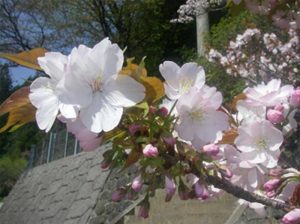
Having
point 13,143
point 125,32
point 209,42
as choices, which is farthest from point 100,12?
point 13,143

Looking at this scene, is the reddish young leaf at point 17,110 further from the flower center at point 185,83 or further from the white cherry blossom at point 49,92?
the flower center at point 185,83

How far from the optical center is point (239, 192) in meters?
1.13

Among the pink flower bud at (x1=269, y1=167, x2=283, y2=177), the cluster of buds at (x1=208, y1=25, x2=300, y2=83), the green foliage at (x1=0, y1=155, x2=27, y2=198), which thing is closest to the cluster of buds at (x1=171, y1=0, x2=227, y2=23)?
the cluster of buds at (x1=208, y1=25, x2=300, y2=83)

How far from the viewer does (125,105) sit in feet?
3.27

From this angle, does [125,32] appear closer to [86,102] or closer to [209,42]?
[209,42]

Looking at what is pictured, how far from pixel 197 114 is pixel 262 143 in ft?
0.52

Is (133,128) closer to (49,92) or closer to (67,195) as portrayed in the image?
(49,92)

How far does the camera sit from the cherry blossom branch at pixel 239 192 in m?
1.12

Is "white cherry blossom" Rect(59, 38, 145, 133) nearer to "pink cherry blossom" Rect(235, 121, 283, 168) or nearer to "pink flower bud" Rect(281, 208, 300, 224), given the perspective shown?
"pink cherry blossom" Rect(235, 121, 283, 168)

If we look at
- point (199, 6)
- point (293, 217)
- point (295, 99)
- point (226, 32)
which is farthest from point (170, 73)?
point (226, 32)

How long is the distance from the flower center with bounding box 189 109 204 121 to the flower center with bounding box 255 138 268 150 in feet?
0.46

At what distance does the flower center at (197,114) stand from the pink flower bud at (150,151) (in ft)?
0.30

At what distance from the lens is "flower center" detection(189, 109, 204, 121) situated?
3.48ft

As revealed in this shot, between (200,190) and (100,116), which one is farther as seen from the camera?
(200,190)
